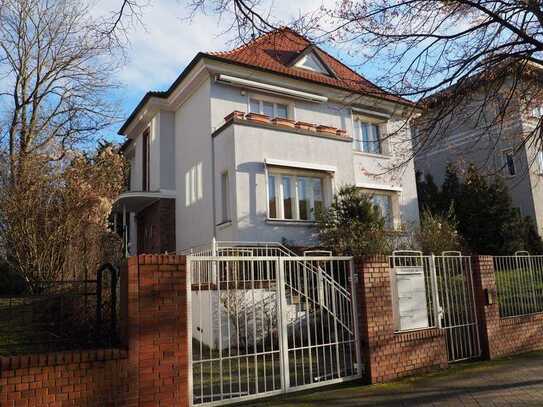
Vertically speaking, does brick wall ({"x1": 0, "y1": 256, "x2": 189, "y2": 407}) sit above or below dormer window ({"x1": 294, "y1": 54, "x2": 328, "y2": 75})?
below

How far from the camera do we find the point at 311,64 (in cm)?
1856

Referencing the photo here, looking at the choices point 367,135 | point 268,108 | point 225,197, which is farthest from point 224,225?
point 367,135

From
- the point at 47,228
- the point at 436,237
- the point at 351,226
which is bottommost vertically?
the point at 436,237

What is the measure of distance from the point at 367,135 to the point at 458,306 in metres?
11.9

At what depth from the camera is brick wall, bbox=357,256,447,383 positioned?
23.7 ft

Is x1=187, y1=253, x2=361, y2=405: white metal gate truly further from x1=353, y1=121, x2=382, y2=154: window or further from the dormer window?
the dormer window

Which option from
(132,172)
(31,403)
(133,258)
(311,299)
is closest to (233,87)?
(132,172)

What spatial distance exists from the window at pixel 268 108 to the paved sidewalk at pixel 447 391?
37.1 feet

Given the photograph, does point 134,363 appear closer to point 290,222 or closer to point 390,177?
point 290,222

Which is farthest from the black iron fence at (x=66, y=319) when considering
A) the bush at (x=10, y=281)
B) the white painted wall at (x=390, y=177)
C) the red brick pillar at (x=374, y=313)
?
the white painted wall at (x=390, y=177)

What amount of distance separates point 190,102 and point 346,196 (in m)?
6.87

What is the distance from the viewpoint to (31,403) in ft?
15.5

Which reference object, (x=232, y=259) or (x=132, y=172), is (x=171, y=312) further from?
(x=132, y=172)

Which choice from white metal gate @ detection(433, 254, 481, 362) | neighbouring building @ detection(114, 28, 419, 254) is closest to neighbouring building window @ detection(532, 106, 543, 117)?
neighbouring building @ detection(114, 28, 419, 254)
